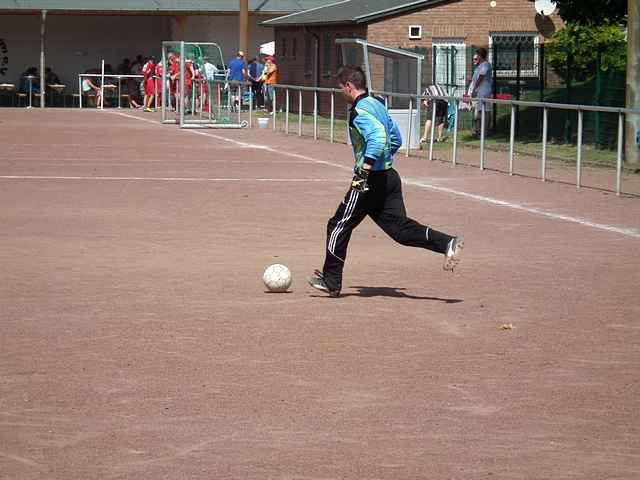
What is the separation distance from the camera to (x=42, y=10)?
151 feet

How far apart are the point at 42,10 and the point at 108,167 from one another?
2457 centimetres

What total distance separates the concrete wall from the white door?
13.9 m

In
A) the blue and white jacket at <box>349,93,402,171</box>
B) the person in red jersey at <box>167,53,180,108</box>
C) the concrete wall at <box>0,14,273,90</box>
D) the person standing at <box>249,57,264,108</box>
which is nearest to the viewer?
the blue and white jacket at <box>349,93,402,171</box>

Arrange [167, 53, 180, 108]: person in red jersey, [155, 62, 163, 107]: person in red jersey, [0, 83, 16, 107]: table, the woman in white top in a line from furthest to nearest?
[0, 83, 16, 107]: table → the woman in white top → [155, 62, 163, 107]: person in red jersey → [167, 53, 180, 108]: person in red jersey

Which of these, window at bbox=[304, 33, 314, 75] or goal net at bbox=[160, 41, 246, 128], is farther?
window at bbox=[304, 33, 314, 75]

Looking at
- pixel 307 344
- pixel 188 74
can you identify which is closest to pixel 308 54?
pixel 188 74

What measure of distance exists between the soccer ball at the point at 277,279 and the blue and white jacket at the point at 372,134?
1032 mm

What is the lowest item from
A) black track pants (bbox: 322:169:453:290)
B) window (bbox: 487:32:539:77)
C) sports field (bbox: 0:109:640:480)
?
sports field (bbox: 0:109:640:480)

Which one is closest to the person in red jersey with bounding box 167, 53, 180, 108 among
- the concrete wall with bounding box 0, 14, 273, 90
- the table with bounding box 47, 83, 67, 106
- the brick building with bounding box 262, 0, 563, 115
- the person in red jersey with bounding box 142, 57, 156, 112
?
the person in red jersey with bounding box 142, 57, 156, 112

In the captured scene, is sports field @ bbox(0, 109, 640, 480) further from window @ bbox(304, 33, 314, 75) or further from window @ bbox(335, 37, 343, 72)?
window @ bbox(304, 33, 314, 75)

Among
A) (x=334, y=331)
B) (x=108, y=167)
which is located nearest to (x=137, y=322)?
(x=334, y=331)

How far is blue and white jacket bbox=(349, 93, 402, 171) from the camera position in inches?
406

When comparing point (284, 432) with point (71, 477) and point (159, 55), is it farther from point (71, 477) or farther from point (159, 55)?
point (159, 55)

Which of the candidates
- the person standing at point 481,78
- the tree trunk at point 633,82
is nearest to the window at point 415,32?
the person standing at point 481,78
